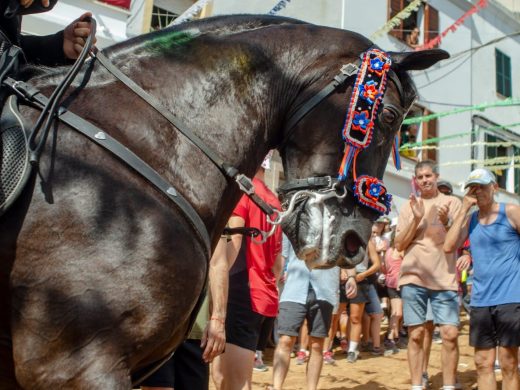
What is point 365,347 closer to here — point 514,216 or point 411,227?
point 411,227

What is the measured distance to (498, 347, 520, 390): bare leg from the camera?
6.79 metres

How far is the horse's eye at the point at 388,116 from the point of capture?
286 cm

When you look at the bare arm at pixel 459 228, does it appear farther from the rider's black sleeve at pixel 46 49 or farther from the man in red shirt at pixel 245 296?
the rider's black sleeve at pixel 46 49

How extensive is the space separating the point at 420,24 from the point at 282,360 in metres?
18.4

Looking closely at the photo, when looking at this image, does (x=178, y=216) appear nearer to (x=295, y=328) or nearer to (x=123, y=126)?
(x=123, y=126)

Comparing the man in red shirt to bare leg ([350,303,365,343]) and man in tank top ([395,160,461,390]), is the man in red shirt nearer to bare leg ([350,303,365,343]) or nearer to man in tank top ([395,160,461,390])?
man in tank top ([395,160,461,390])

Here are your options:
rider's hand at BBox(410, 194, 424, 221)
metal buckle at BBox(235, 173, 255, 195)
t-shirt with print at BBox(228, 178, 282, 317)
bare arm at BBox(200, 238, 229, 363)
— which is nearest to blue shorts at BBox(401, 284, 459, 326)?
rider's hand at BBox(410, 194, 424, 221)

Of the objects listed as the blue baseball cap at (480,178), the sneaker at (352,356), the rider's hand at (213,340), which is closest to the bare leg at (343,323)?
the sneaker at (352,356)

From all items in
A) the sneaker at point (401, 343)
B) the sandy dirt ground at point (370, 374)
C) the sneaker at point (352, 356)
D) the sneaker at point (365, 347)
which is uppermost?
the sneaker at point (401, 343)

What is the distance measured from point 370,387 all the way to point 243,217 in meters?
4.17

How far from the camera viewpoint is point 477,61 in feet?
82.7

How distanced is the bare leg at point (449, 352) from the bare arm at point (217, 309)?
3.85 meters

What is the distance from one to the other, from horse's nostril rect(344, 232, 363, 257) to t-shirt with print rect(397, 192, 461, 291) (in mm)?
5319

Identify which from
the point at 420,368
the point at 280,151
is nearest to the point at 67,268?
the point at 280,151
